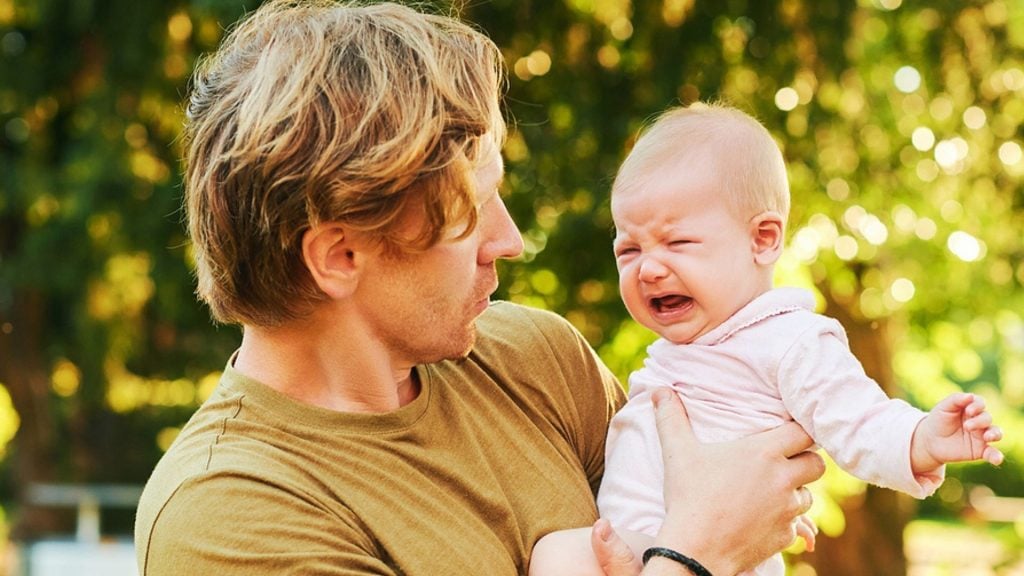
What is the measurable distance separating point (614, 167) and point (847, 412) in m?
3.49

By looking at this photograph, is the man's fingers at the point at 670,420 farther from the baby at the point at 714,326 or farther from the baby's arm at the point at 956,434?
the baby's arm at the point at 956,434

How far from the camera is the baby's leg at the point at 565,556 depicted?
2.06 meters

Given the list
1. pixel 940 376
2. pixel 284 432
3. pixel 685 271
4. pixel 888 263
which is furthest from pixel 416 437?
pixel 940 376

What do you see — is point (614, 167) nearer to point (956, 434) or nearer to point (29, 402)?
point (956, 434)

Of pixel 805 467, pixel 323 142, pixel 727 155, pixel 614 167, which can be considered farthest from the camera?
pixel 614 167

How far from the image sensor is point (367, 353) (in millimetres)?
2133

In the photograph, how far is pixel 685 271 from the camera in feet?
7.38

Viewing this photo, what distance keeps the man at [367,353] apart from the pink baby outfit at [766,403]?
56 millimetres

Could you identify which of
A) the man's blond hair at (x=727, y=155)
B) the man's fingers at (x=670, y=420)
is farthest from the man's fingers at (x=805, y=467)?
the man's blond hair at (x=727, y=155)

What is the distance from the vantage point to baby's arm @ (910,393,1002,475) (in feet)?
6.23

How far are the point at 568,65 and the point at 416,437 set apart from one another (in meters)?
4.02

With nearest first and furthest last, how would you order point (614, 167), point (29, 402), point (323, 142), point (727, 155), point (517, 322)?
1. point (323, 142)
2. point (727, 155)
3. point (517, 322)
4. point (614, 167)
5. point (29, 402)

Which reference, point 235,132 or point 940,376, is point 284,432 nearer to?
point 235,132

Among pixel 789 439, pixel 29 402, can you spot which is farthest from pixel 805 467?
pixel 29 402
